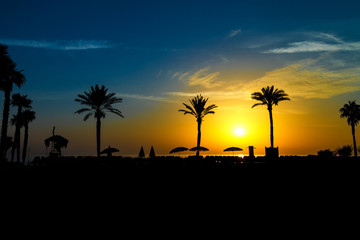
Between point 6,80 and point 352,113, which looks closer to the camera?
point 6,80

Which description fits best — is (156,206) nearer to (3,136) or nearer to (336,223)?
(336,223)

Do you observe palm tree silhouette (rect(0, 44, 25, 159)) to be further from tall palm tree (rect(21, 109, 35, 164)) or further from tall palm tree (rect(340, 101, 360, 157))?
tall palm tree (rect(340, 101, 360, 157))

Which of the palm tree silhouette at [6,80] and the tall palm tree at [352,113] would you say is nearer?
the palm tree silhouette at [6,80]

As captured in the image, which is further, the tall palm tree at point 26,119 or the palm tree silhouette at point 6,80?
the tall palm tree at point 26,119

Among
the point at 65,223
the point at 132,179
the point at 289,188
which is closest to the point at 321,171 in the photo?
the point at 289,188

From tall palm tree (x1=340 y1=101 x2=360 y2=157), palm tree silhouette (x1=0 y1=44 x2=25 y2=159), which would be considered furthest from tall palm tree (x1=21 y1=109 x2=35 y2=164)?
tall palm tree (x1=340 y1=101 x2=360 y2=157)

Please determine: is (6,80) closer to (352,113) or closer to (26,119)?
(26,119)

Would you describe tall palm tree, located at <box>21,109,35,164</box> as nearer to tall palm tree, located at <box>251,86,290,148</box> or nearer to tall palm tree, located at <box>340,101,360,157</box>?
tall palm tree, located at <box>251,86,290,148</box>

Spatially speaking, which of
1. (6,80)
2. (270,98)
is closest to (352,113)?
(270,98)

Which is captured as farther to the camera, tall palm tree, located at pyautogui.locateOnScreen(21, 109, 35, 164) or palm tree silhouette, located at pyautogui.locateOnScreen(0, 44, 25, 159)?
tall palm tree, located at pyautogui.locateOnScreen(21, 109, 35, 164)

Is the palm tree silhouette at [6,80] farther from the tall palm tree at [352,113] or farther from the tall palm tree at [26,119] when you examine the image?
the tall palm tree at [352,113]

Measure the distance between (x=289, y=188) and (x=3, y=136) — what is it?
31.6 m

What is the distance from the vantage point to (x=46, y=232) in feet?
27.3

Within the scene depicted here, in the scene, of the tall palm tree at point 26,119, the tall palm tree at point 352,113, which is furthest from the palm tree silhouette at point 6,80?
the tall palm tree at point 352,113
